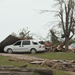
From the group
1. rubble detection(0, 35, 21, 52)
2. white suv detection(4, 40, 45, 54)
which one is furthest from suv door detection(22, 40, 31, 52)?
rubble detection(0, 35, 21, 52)

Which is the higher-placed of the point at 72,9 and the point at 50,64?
the point at 72,9

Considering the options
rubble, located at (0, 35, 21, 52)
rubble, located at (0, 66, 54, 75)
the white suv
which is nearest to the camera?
rubble, located at (0, 66, 54, 75)

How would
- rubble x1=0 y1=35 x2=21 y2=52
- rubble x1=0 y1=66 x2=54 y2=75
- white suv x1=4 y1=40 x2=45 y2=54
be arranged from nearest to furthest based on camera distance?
1. rubble x1=0 y1=66 x2=54 y2=75
2. white suv x1=4 y1=40 x2=45 y2=54
3. rubble x1=0 y1=35 x2=21 y2=52

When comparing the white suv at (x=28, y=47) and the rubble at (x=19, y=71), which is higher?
the white suv at (x=28, y=47)

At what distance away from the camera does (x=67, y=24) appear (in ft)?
168

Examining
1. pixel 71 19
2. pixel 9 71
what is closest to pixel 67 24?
pixel 71 19

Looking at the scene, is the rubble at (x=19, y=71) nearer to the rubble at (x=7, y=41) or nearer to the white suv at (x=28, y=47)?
the white suv at (x=28, y=47)

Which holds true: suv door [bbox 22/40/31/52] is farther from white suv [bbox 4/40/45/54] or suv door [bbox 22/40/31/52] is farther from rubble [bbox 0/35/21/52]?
rubble [bbox 0/35/21/52]

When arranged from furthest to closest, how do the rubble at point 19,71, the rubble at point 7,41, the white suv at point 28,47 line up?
1. the rubble at point 7,41
2. the white suv at point 28,47
3. the rubble at point 19,71

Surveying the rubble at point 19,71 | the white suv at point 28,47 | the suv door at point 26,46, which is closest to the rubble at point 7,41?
the white suv at point 28,47

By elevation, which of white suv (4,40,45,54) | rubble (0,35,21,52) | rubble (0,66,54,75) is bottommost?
rubble (0,66,54,75)

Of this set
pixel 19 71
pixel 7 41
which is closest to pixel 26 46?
pixel 7 41

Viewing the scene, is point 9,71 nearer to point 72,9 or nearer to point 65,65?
point 65,65

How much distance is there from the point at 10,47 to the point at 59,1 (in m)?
12.9
